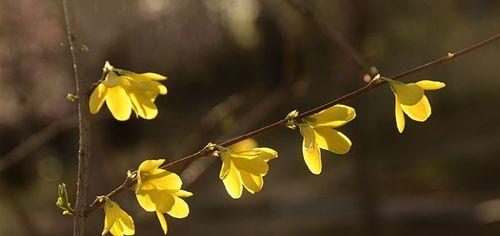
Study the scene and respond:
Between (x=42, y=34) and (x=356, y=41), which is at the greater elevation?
(x=42, y=34)

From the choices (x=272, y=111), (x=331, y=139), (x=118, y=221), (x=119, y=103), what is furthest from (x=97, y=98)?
(x=272, y=111)

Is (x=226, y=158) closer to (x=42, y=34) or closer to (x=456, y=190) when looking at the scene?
(x=42, y=34)

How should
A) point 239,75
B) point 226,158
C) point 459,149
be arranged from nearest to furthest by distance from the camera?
point 226,158, point 459,149, point 239,75

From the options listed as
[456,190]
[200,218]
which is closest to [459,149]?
[456,190]

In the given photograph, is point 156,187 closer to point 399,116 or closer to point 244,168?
point 244,168

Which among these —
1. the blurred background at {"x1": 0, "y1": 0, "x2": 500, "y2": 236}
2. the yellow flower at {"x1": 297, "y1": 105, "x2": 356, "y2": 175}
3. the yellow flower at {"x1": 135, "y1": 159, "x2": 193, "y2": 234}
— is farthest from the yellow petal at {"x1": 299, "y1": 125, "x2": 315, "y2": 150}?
the blurred background at {"x1": 0, "y1": 0, "x2": 500, "y2": 236}

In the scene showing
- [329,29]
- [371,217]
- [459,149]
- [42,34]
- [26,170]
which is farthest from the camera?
[26,170]

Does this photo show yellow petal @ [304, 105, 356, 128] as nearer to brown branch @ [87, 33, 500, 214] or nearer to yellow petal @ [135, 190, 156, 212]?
brown branch @ [87, 33, 500, 214]
